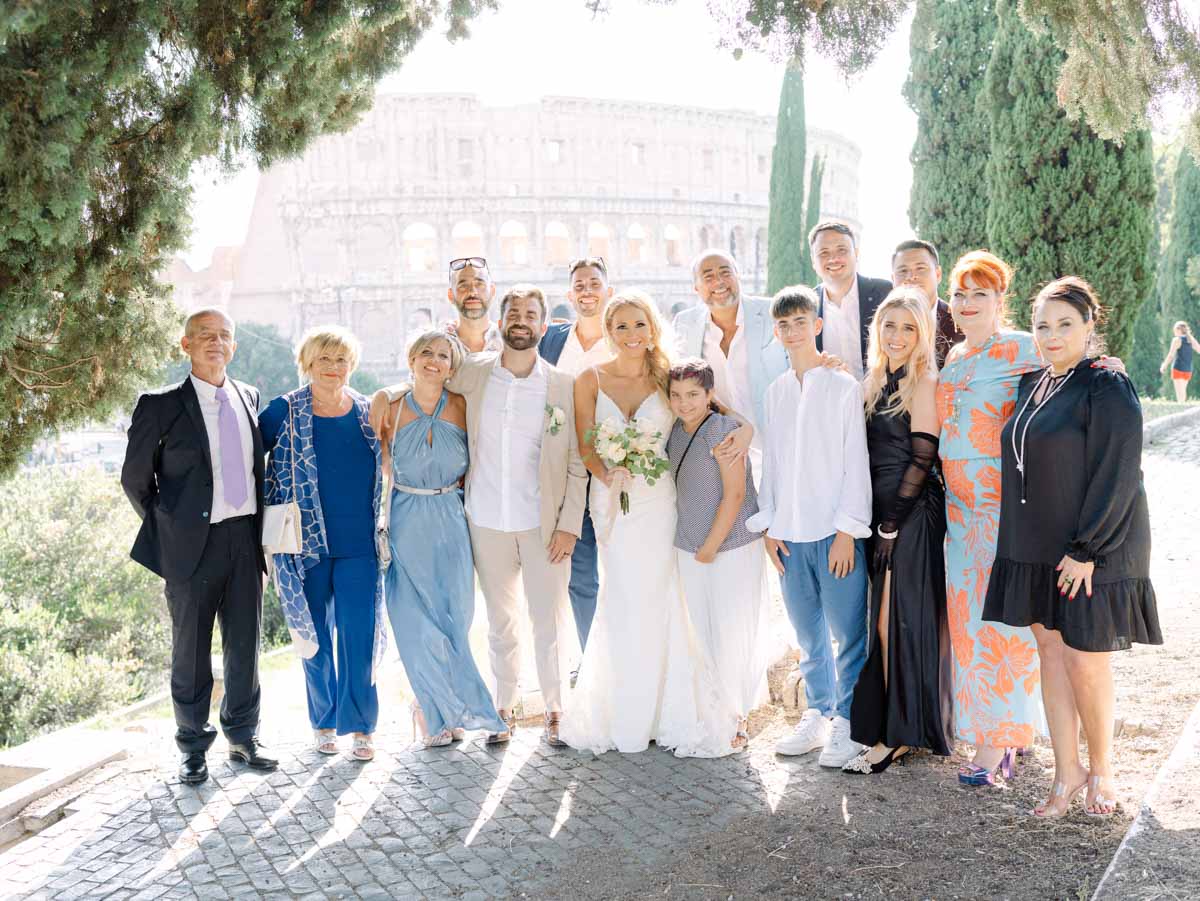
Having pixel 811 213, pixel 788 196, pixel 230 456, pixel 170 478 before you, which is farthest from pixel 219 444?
pixel 811 213

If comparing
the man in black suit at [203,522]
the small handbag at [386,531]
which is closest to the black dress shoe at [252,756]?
the man in black suit at [203,522]

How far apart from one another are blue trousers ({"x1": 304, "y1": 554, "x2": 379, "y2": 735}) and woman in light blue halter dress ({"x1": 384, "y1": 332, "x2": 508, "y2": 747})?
13cm

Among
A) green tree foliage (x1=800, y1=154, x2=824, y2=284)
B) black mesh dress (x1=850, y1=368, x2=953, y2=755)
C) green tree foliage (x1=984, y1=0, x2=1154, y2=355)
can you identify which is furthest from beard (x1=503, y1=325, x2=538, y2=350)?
green tree foliage (x1=800, y1=154, x2=824, y2=284)

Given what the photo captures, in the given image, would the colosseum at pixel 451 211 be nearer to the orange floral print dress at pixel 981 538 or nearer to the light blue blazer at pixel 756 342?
the light blue blazer at pixel 756 342

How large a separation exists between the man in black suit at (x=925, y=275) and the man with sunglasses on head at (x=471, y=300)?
6.50 feet

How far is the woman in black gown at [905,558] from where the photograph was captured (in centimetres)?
431

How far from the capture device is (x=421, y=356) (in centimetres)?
475

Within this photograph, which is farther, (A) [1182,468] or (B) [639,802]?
(A) [1182,468]

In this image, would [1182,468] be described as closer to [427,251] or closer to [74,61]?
[74,61]

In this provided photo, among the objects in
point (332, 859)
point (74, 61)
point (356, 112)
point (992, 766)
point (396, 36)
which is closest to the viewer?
point (74, 61)

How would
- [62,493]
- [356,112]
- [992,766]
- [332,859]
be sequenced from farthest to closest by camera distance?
[62,493], [356,112], [992,766], [332,859]

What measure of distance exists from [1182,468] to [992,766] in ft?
28.9

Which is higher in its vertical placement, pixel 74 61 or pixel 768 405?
pixel 74 61

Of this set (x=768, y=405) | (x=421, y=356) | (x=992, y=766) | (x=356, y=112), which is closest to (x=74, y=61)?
(x=421, y=356)
